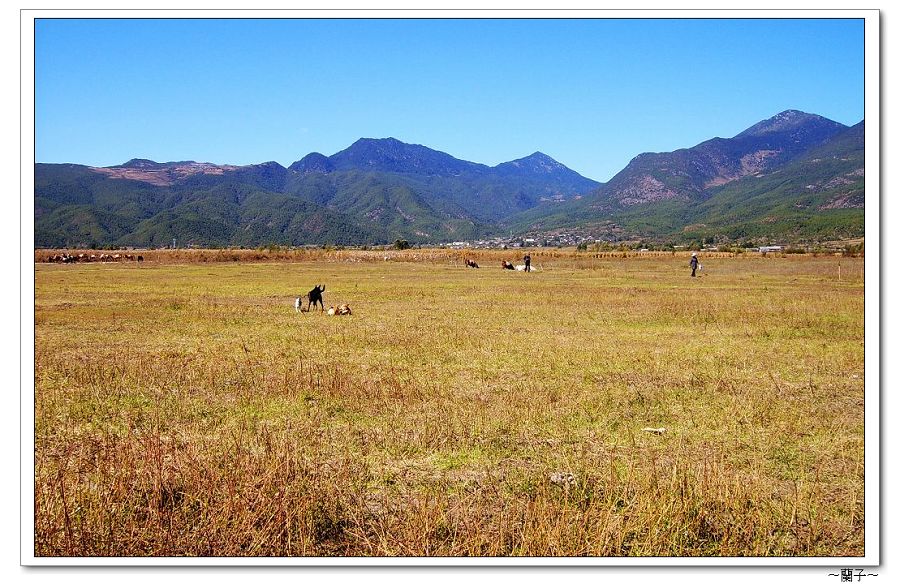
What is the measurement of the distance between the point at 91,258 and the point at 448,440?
72.5m

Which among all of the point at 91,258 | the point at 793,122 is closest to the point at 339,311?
the point at 793,122

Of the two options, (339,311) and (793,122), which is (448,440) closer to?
(339,311)

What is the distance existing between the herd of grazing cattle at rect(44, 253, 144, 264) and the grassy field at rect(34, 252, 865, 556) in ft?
175

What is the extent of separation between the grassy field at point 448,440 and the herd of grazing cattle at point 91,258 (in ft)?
175

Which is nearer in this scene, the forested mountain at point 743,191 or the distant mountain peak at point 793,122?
the distant mountain peak at point 793,122

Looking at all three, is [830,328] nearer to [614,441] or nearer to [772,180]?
[614,441]

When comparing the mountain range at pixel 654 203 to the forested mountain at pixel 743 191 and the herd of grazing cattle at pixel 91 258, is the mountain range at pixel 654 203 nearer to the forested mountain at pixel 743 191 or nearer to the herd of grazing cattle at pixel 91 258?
the forested mountain at pixel 743 191

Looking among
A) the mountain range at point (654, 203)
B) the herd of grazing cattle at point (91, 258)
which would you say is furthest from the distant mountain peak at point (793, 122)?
the herd of grazing cattle at point (91, 258)

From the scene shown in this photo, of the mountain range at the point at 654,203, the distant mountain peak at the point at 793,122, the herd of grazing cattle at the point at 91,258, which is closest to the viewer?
the distant mountain peak at the point at 793,122

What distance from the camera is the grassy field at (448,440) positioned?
5.61 m

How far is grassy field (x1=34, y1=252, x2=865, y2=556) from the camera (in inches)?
221
